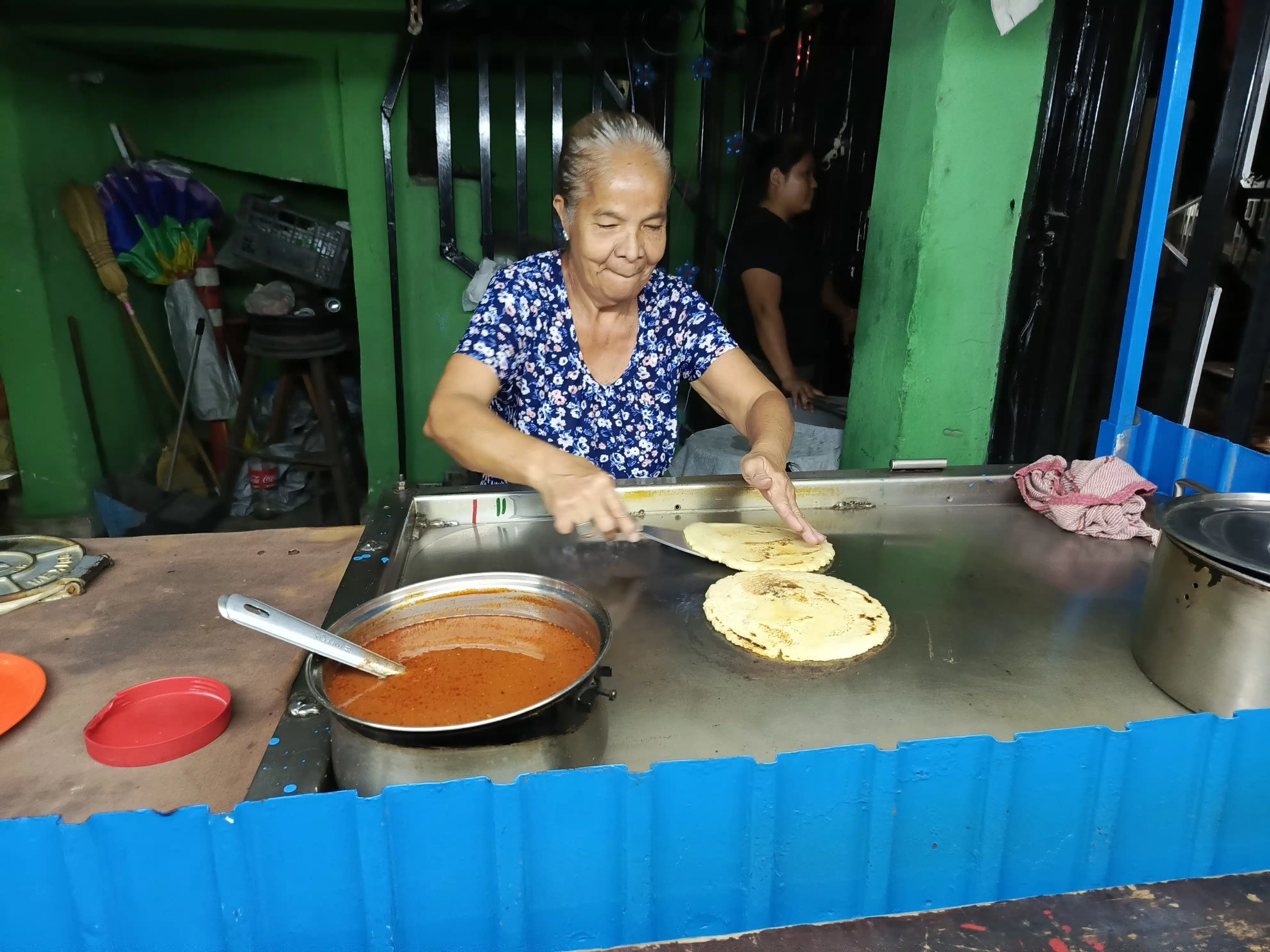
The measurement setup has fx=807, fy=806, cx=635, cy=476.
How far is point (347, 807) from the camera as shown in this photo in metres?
0.70

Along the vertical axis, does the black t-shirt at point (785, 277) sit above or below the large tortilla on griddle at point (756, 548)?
above

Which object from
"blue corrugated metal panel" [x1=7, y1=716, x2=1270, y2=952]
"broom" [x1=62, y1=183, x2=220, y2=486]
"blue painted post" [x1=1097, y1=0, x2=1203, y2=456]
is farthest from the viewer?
"broom" [x1=62, y1=183, x2=220, y2=486]

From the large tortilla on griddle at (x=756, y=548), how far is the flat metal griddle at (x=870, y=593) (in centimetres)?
3

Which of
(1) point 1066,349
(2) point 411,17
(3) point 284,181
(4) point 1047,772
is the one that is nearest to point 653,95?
(2) point 411,17

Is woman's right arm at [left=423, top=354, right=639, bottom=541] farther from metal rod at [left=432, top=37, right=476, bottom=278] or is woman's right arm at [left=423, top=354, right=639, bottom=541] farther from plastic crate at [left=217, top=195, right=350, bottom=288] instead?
plastic crate at [left=217, top=195, right=350, bottom=288]

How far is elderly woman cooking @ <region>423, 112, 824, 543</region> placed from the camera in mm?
1549

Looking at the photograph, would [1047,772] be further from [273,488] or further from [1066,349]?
[273,488]

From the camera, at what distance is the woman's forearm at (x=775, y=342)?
11.2ft

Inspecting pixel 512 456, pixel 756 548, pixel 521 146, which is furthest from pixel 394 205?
pixel 756 548

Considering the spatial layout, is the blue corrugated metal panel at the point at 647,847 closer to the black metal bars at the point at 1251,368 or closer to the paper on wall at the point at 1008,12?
the black metal bars at the point at 1251,368

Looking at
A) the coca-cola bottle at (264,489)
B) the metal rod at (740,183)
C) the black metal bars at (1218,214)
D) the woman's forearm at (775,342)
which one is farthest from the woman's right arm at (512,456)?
the coca-cola bottle at (264,489)

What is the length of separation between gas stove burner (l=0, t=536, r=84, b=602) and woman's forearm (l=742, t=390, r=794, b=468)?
1388 mm

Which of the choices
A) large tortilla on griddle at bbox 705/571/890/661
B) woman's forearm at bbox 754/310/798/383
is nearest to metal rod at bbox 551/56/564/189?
woman's forearm at bbox 754/310/798/383

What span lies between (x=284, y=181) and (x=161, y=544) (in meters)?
3.47
